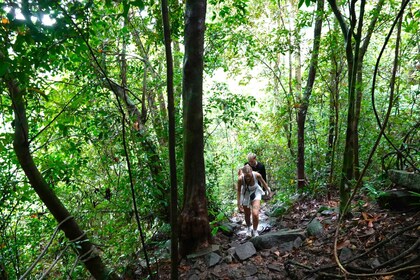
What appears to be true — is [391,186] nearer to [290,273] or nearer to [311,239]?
[311,239]

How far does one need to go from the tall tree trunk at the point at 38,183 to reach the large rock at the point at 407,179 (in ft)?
13.4

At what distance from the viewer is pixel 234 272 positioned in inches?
174

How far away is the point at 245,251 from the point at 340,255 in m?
1.65

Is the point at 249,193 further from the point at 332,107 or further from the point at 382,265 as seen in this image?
the point at 332,107

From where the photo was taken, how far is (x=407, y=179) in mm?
3975

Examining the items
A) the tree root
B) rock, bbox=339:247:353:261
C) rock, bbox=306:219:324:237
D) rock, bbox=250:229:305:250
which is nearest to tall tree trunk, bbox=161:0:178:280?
the tree root

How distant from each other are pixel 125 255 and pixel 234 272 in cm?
173

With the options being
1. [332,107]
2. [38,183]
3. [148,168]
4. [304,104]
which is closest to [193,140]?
[148,168]

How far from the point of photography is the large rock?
3793 millimetres

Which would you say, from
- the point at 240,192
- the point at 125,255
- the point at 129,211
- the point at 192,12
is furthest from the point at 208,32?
the point at 125,255

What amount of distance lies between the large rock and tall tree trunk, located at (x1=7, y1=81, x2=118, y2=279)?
161 inches

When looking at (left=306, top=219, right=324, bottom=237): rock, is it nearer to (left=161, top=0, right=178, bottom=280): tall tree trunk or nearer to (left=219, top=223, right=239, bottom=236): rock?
(left=219, top=223, right=239, bottom=236): rock

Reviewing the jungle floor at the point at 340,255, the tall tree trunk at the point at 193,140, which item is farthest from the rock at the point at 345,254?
the tall tree trunk at the point at 193,140

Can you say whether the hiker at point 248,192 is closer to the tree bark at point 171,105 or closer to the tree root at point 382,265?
the tree root at point 382,265
